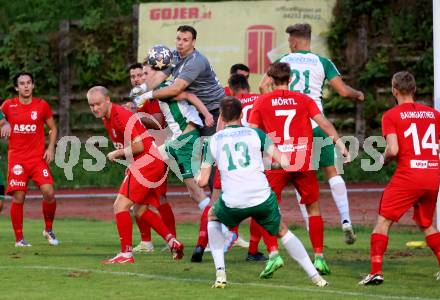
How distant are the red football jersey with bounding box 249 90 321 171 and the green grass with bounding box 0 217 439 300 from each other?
1300mm

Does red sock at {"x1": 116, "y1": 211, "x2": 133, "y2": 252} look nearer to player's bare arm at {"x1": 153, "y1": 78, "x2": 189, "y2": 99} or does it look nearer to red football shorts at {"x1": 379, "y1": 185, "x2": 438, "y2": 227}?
player's bare arm at {"x1": 153, "y1": 78, "x2": 189, "y2": 99}

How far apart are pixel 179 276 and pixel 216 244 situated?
3.04 ft

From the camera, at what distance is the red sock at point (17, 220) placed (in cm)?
1436

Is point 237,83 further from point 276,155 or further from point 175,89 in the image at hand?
point 276,155

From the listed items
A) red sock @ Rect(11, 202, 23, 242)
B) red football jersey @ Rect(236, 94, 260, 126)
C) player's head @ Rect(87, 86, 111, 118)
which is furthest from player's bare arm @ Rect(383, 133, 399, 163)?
red sock @ Rect(11, 202, 23, 242)

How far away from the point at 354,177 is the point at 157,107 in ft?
48.5

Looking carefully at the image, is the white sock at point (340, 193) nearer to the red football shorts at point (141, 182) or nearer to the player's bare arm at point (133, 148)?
the red football shorts at point (141, 182)

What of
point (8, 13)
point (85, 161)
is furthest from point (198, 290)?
point (8, 13)

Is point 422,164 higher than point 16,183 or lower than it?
higher

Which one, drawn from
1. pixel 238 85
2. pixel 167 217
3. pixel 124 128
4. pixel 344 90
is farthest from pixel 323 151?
pixel 167 217

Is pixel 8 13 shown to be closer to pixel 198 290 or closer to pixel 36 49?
pixel 36 49

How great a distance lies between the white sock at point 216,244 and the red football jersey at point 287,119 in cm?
124

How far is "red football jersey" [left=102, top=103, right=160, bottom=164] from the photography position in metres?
11.9

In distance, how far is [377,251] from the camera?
1037cm
